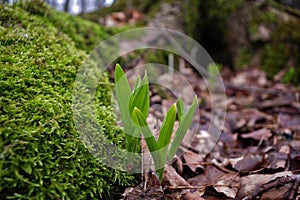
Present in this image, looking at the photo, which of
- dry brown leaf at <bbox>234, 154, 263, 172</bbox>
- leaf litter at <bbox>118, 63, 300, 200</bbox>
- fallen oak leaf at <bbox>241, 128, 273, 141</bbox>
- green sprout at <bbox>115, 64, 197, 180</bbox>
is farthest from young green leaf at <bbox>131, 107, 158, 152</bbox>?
fallen oak leaf at <bbox>241, 128, 273, 141</bbox>

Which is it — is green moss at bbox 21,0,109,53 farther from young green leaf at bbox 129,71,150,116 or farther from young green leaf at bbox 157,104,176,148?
young green leaf at bbox 157,104,176,148

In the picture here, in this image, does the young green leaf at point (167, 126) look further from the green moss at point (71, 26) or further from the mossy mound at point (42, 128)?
the green moss at point (71, 26)

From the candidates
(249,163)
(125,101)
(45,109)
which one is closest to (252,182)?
(249,163)

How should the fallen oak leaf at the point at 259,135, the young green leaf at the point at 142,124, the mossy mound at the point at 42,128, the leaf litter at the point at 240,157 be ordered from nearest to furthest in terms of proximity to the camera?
1. the mossy mound at the point at 42,128
2. the young green leaf at the point at 142,124
3. the leaf litter at the point at 240,157
4. the fallen oak leaf at the point at 259,135

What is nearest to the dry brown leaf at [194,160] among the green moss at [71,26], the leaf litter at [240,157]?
the leaf litter at [240,157]

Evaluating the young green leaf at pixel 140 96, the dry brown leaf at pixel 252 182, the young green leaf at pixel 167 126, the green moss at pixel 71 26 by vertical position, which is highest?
the green moss at pixel 71 26

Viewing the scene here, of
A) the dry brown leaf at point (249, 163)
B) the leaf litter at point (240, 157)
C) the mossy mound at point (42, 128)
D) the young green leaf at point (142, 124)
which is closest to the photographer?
the mossy mound at point (42, 128)
